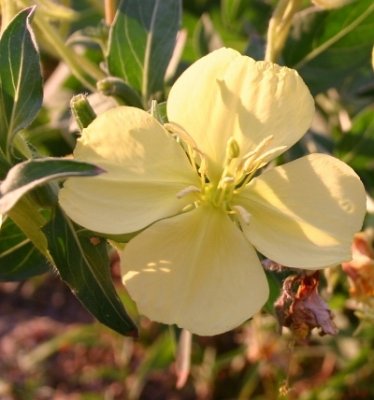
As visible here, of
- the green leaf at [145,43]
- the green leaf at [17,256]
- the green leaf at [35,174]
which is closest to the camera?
the green leaf at [35,174]

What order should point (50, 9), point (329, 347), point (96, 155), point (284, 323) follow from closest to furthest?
point (96, 155) < point (284, 323) < point (50, 9) < point (329, 347)

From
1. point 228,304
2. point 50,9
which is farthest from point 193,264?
point 50,9

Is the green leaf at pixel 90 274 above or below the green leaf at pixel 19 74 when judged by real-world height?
below

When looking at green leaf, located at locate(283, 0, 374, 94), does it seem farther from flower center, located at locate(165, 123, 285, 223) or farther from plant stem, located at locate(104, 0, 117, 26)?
flower center, located at locate(165, 123, 285, 223)

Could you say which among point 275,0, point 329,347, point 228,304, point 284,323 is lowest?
point 329,347

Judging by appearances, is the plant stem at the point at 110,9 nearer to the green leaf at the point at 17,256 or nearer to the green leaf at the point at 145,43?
the green leaf at the point at 145,43

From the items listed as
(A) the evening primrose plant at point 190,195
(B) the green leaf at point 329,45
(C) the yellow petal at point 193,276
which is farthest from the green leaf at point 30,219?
(B) the green leaf at point 329,45

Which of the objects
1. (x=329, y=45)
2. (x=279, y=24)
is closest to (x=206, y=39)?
(x=329, y=45)

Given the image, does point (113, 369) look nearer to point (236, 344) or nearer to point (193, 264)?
point (236, 344)
